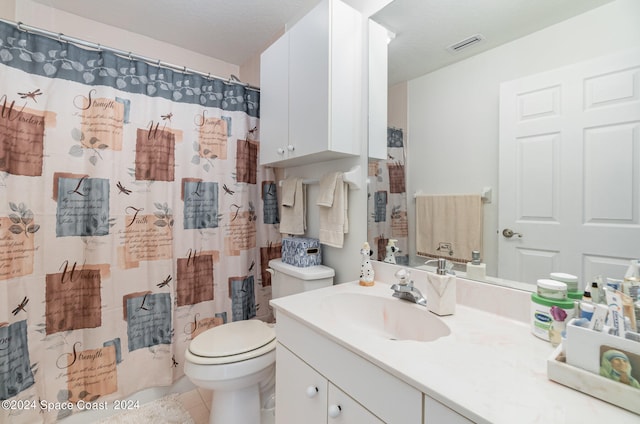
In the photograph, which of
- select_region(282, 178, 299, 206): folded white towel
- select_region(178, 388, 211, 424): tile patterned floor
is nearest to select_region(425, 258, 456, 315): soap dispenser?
select_region(282, 178, 299, 206): folded white towel

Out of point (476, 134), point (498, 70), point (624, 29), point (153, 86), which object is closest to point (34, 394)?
point (153, 86)

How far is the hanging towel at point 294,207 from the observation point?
1.62 metres

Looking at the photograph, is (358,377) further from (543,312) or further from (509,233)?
(509,233)

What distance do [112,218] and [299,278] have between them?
3.47 ft

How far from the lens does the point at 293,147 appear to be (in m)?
Result: 1.39

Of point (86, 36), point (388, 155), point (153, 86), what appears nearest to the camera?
point (388, 155)

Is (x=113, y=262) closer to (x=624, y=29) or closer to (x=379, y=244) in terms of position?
(x=379, y=244)

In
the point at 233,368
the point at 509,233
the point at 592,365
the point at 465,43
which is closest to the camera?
the point at 592,365

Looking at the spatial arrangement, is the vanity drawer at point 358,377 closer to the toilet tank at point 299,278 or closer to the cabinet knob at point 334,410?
the cabinet knob at point 334,410

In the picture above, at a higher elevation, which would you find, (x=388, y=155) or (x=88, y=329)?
(x=388, y=155)

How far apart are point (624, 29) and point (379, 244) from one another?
0.98m

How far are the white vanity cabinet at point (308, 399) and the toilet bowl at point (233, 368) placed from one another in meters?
0.32

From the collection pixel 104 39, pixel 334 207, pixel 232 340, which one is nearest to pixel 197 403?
pixel 232 340

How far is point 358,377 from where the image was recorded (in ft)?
2.19
